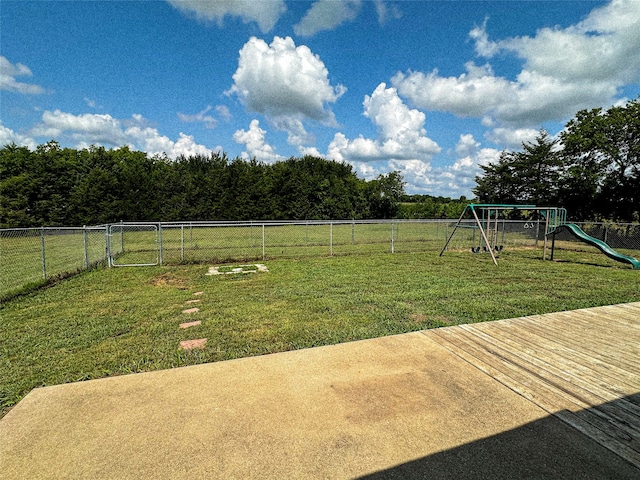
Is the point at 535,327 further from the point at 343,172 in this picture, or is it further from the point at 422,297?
the point at 343,172

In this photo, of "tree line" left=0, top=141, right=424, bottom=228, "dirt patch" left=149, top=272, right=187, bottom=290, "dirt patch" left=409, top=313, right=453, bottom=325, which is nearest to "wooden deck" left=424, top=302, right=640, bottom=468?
"dirt patch" left=409, top=313, right=453, bottom=325

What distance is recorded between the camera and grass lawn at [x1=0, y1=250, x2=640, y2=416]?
332 cm

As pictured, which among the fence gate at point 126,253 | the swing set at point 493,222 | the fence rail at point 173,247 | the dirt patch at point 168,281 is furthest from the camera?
the swing set at point 493,222

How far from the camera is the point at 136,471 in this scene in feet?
5.79

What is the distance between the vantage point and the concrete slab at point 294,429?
1.79m

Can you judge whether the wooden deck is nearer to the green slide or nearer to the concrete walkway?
the concrete walkway

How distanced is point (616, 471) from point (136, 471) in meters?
2.65

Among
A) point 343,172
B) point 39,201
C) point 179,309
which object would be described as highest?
point 343,172

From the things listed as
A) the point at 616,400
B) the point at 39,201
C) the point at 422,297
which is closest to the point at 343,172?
the point at 39,201

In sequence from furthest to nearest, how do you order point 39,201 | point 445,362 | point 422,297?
point 39,201, point 422,297, point 445,362

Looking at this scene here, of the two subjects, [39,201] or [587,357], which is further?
[39,201]

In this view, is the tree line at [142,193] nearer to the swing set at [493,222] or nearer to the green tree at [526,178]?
the green tree at [526,178]

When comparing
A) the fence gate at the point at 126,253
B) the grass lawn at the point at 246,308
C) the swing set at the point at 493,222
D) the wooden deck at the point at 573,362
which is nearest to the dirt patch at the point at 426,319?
the grass lawn at the point at 246,308

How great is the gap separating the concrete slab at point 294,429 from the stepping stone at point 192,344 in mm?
605
